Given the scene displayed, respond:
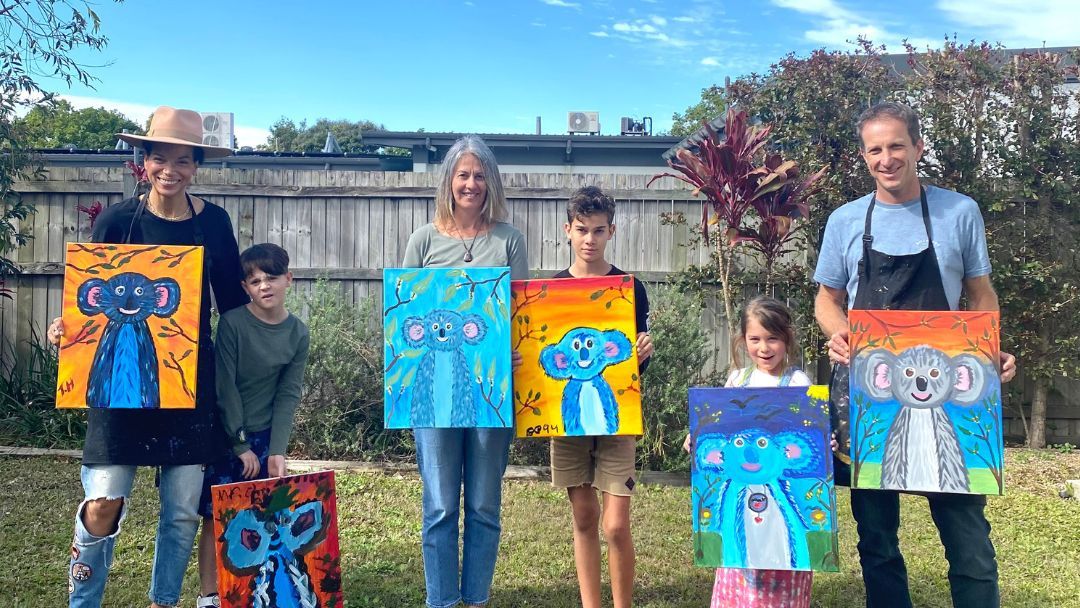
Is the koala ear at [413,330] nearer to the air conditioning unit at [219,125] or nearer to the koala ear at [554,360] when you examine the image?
the koala ear at [554,360]

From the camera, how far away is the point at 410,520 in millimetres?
4961

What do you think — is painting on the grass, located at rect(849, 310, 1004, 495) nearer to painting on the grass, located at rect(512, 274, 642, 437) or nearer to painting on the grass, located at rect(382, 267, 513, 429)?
painting on the grass, located at rect(512, 274, 642, 437)

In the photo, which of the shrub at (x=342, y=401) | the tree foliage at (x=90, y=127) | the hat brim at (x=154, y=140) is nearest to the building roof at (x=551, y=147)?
the shrub at (x=342, y=401)

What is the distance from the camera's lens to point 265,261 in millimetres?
3143

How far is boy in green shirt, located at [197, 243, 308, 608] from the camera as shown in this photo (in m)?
3.15

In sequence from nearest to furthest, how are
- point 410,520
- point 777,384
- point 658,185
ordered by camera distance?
point 777,384 < point 410,520 < point 658,185

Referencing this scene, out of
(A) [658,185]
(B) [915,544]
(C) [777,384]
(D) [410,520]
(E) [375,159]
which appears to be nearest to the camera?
(C) [777,384]

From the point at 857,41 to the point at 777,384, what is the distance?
16.9 ft

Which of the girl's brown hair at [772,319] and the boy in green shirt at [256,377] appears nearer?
the girl's brown hair at [772,319]

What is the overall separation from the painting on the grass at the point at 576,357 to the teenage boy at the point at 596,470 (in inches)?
5.0

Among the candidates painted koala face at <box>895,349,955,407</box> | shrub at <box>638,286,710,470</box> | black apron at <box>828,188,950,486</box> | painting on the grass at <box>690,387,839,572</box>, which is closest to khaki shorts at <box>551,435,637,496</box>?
painting on the grass at <box>690,387,839,572</box>

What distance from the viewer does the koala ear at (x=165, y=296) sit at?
2883 mm

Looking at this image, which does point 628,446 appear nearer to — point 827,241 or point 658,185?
point 827,241

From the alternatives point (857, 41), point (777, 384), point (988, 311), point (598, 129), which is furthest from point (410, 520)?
point (598, 129)
